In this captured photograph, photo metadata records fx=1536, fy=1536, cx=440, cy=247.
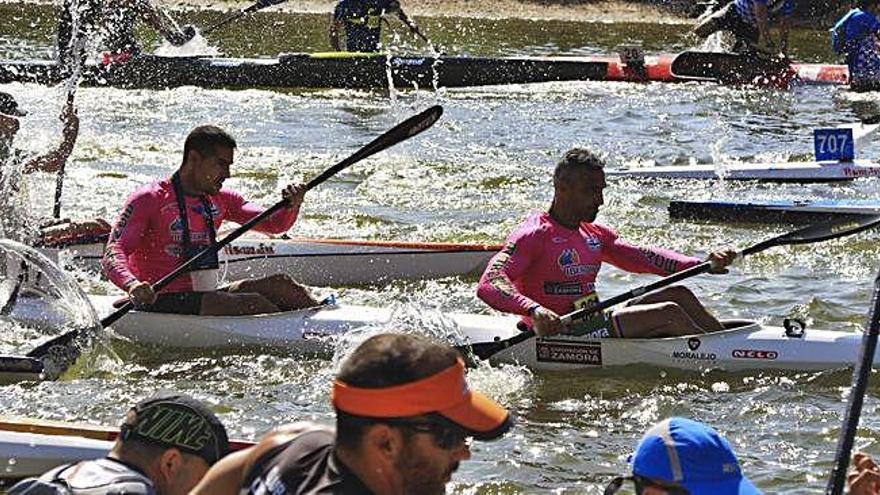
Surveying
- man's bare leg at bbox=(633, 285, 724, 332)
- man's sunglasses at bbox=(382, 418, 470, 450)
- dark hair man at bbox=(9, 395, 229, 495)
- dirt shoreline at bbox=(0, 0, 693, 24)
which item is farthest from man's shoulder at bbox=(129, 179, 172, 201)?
dirt shoreline at bbox=(0, 0, 693, 24)

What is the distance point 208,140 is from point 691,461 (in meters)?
4.96

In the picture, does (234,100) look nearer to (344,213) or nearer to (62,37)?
(62,37)

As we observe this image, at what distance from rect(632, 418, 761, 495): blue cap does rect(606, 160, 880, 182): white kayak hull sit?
33.9 feet

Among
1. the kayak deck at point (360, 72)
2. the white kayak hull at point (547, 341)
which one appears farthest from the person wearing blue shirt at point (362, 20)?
the white kayak hull at point (547, 341)

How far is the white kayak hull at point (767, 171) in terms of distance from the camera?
541 inches

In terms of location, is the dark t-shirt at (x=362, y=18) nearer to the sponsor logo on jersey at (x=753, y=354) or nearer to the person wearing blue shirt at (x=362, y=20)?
the person wearing blue shirt at (x=362, y=20)

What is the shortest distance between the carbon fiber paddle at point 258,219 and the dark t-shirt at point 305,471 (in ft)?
15.1

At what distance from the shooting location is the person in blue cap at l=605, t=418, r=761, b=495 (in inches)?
146

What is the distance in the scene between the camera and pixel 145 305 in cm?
866

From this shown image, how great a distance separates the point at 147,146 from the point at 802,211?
728 cm

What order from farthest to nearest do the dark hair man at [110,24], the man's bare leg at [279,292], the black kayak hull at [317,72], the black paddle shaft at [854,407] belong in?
the black kayak hull at [317,72] → the dark hair man at [110,24] → the man's bare leg at [279,292] → the black paddle shaft at [854,407]

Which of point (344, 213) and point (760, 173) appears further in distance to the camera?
point (760, 173)

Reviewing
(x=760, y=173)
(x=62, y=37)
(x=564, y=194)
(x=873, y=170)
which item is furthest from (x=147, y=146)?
(x=564, y=194)

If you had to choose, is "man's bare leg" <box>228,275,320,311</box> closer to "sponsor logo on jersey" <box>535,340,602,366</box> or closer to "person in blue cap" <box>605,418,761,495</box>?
"sponsor logo on jersey" <box>535,340,602,366</box>
